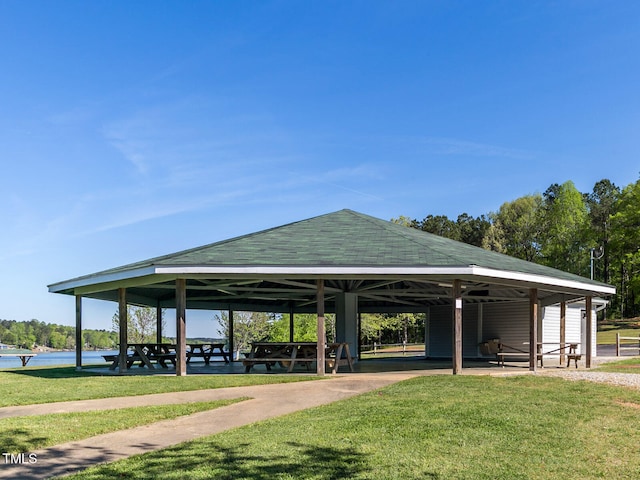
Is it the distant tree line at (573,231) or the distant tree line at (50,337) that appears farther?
the distant tree line at (50,337)

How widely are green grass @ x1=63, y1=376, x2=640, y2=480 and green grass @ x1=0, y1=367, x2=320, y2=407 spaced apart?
3950 mm

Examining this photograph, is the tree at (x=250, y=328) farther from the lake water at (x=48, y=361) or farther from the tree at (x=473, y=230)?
the tree at (x=473, y=230)

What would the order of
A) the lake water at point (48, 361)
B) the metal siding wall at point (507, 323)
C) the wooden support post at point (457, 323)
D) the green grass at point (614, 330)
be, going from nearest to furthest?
the wooden support post at point (457, 323) → the metal siding wall at point (507, 323) → the lake water at point (48, 361) → the green grass at point (614, 330)

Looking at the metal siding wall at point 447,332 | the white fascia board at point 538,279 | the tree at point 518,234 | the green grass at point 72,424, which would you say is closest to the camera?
the green grass at point 72,424

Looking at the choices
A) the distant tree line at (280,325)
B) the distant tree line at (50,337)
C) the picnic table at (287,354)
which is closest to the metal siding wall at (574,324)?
the picnic table at (287,354)

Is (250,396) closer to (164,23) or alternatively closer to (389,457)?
(389,457)

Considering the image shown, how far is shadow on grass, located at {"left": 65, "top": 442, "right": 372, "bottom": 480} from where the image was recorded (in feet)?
17.1

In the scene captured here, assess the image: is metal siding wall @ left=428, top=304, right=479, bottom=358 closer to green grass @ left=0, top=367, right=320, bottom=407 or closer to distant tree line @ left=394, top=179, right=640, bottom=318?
green grass @ left=0, top=367, right=320, bottom=407

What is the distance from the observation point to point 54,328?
171m

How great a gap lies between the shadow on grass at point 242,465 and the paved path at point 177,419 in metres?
0.46

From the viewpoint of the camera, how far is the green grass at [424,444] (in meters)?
5.37

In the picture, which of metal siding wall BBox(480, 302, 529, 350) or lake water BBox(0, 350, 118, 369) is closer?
metal siding wall BBox(480, 302, 529, 350)

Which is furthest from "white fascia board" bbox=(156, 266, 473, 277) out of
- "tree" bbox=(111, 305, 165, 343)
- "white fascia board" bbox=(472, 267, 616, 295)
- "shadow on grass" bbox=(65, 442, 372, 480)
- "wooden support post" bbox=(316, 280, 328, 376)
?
"tree" bbox=(111, 305, 165, 343)

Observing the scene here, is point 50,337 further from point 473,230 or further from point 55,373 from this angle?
point 55,373
